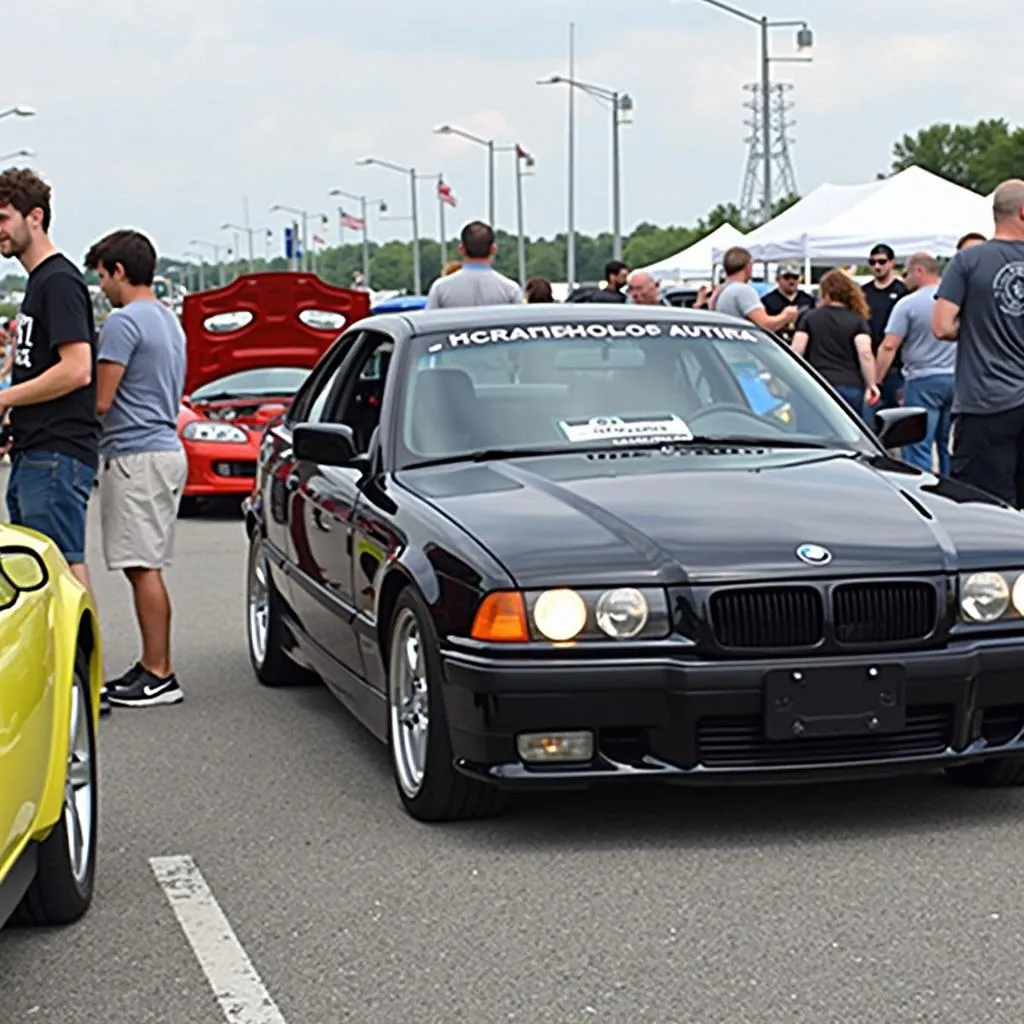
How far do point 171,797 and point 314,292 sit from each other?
405 inches

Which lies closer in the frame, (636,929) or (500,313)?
(636,929)

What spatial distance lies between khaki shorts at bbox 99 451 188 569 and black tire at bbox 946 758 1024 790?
329 centimetres

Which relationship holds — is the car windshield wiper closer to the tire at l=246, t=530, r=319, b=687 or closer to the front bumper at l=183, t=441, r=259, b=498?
the tire at l=246, t=530, r=319, b=687

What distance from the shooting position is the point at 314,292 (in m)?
16.4

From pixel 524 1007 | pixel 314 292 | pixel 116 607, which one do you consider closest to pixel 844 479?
pixel 524 1007

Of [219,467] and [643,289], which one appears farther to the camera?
[643,289]

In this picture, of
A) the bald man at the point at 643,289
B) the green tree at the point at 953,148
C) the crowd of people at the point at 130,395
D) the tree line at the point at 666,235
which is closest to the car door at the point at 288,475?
the crowd of people at the point at 130,395

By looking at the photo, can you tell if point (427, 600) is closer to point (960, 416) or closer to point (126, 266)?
point (126, 266)

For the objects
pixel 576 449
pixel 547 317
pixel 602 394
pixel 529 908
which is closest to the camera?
pixel 529 908

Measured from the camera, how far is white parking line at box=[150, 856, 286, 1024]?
4336 millimetres

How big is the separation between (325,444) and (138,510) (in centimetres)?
159

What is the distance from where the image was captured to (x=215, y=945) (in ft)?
15.8

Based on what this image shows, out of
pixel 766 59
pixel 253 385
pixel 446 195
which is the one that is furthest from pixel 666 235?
pixel 253 385

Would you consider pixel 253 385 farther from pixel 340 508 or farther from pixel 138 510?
pixel 340 508
